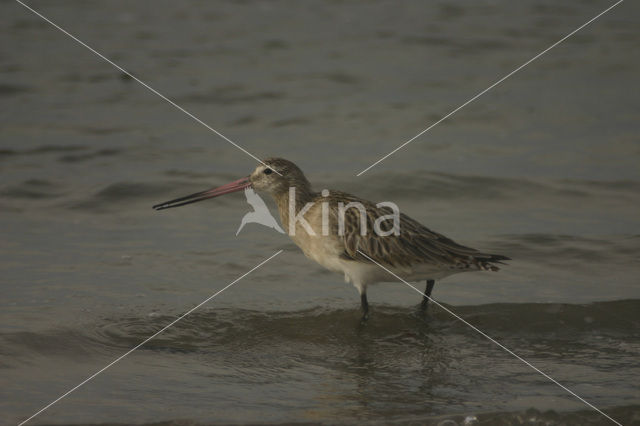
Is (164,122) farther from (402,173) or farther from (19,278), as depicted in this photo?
(19,278)

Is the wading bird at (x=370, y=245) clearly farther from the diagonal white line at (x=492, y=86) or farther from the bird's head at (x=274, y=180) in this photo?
the diagonal white line at (x=492, y=86)

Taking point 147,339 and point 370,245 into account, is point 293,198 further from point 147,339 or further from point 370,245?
point 147,339

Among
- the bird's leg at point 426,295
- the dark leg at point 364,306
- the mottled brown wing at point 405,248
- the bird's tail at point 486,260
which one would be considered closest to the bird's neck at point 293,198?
the mottled brown wing at point 405,248

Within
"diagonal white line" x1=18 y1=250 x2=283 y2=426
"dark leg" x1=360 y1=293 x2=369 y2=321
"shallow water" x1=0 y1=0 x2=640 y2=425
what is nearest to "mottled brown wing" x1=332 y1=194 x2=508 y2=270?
"dark leg" x1=360 y1=293 x2=369 y2=321

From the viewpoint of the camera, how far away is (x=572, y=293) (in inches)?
302

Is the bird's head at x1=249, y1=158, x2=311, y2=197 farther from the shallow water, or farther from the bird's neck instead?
the shallow water

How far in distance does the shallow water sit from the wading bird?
440 mm

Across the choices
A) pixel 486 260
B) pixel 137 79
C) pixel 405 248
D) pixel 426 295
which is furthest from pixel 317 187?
pixel 137 79

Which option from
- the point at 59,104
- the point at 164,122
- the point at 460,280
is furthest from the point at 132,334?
the point at 59,104

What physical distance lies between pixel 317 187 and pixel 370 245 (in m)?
3.16

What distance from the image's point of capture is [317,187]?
→ 33.2ft

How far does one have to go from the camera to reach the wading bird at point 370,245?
6.96m

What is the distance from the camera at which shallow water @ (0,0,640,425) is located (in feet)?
19.5

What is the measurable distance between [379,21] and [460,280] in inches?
322
